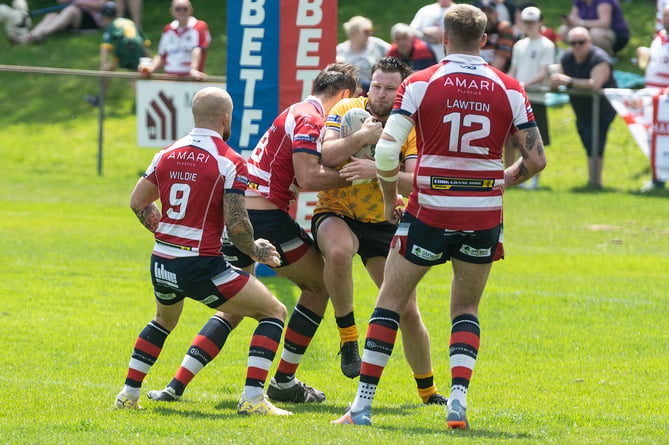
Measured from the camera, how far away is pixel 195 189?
6.43 metres

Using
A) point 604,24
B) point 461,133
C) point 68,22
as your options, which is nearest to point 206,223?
point 461,133

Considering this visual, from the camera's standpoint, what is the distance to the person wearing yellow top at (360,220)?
7.02 m

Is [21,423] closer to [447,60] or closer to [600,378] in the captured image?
[447,60]

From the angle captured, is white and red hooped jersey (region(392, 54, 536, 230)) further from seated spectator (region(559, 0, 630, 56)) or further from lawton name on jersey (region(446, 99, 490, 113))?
seated spectator (region(559, 0, 630, 56))

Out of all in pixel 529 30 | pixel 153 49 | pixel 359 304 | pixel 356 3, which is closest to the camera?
pixel 359 304

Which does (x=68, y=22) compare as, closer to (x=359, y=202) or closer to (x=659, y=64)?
(x=659, y=64)

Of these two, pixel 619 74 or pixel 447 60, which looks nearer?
pixel 447 60

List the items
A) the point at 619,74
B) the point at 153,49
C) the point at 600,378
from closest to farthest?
the point at 600,378 → the point at 619,74 → the point at 153,49

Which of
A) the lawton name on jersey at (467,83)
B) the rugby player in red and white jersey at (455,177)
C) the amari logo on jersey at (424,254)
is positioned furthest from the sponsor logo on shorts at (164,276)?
the lawton name on jersey at (467,83)

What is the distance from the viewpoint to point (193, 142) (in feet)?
21.4

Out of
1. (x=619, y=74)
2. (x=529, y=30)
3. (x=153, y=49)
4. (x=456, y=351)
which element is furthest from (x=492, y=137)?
(x=153, y=49)

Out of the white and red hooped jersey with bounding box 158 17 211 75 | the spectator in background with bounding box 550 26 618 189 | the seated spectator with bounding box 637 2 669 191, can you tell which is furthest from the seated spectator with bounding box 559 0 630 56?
the white and red hooped jersey with bounding box 158 17 211 75

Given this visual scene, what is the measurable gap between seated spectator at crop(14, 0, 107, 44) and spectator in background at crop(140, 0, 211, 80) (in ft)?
29.6

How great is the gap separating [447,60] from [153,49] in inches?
886
